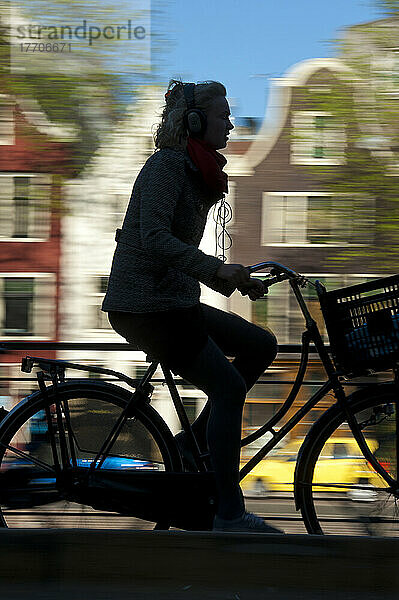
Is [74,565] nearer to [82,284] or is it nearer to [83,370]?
[83,370]

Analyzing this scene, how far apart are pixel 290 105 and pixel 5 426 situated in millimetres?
5335

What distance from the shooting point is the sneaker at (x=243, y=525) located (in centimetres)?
267

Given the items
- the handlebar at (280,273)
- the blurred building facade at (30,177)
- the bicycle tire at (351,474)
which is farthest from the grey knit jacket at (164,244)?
the blurred building facade at (30,177)

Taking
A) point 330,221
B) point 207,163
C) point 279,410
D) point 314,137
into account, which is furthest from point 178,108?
point 330,221

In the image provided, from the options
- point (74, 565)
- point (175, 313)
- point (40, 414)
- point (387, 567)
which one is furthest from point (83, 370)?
point (387, 567)

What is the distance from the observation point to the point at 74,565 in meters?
2.21

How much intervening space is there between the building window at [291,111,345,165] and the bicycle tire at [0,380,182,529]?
495 centimetres

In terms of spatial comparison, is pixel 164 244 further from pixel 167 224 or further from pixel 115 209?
pixel 115 209

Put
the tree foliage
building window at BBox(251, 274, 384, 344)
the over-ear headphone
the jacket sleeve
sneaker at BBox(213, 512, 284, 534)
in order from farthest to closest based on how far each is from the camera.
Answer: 1. the tree foliage
2. building window at BBox(251, 274, 384, 344)
3. sneaker at BBox(213, 512, 284, 534)
4. the over-ear headphone
5. the jacket sleeve

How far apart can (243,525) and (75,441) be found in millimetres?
663

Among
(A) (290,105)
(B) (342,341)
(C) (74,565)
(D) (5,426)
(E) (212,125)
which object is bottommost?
(C) (74,565)

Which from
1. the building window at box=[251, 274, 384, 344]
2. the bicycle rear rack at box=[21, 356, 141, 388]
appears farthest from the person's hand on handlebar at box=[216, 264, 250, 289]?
the building window at box=[251, 274, 384, 344]

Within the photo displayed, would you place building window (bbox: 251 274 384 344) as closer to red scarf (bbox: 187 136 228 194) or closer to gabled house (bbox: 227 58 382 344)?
gabled house (bbox: 227 58 382 344)

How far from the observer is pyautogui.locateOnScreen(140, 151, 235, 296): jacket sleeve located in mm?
2455
